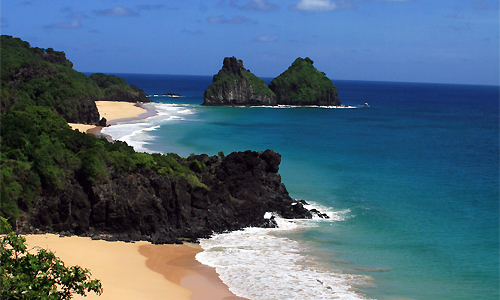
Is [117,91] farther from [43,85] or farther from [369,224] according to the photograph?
[369,224]

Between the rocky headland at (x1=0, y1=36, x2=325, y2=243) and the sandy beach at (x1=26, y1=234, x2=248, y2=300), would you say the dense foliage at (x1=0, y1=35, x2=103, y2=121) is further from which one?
the sandy beach at (x1=26, y1=234, x2=248, y2=300)

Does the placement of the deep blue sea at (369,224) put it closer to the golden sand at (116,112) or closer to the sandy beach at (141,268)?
the sandy beach at (141,268)

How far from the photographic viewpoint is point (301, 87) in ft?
408

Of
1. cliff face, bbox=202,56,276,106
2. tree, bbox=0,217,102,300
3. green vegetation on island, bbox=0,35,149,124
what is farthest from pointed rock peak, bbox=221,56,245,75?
tree, bbox=0,217,102,300

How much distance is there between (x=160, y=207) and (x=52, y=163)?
5.08m

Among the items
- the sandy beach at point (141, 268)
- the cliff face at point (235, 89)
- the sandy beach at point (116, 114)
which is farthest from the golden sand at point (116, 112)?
the sandy beach at point (141, 268)

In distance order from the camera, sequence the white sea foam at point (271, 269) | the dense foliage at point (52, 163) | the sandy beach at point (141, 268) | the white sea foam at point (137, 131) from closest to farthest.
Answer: the sandy beach at point (141, 268), the white sea foam at point (271, 269), the dense foliage at point (52, 163), the white sea foam at point (137, 131)

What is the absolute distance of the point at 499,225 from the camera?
26.2 metres

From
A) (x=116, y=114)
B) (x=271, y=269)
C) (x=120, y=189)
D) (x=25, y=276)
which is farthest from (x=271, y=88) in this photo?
(x=25, y=276)

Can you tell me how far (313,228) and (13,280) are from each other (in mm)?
16819

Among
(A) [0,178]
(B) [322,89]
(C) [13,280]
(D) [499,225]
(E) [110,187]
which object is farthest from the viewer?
(B) [322,89]

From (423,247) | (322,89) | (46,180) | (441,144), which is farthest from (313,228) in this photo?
(322,89)

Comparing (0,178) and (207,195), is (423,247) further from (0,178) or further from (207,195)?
(0,178)

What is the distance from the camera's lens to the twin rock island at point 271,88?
116m
